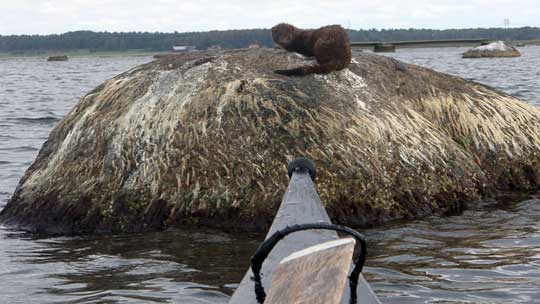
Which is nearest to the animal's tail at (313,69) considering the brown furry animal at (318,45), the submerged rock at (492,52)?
the brown furry animal at (318,45)

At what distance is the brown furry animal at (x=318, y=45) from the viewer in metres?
8.55

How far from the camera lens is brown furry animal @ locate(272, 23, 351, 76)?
8.55 meters

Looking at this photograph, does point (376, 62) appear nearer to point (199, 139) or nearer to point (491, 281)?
point (199, 139)

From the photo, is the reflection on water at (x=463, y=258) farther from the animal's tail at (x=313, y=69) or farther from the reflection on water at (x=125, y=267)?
the animal's tail at (x=313, y=69)

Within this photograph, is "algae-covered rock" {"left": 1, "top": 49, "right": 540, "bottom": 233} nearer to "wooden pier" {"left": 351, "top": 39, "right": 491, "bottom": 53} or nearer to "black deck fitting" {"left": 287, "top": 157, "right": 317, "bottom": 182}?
"black deck fitting" {"left": 287, "top": 157, "right": 317, "bottom": 182}

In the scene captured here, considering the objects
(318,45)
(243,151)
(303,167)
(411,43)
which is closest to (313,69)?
(318,45)

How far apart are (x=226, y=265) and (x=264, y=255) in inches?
113

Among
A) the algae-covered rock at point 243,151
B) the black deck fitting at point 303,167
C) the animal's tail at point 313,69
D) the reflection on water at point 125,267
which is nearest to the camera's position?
the reflection on water at point 125,267

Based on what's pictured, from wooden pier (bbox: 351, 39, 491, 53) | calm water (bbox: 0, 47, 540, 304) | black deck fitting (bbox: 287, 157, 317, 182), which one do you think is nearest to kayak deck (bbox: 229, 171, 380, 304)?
black deck fitting (bbox: 287, 157, 317, 182)

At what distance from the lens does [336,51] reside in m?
8.83

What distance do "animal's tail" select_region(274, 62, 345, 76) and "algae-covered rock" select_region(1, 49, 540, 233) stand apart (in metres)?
0.07

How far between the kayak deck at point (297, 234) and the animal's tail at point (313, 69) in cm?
238

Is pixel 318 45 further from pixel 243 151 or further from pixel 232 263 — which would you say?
pixel 232 263

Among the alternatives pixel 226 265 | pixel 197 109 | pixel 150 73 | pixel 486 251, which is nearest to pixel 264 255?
pixel 226 265
